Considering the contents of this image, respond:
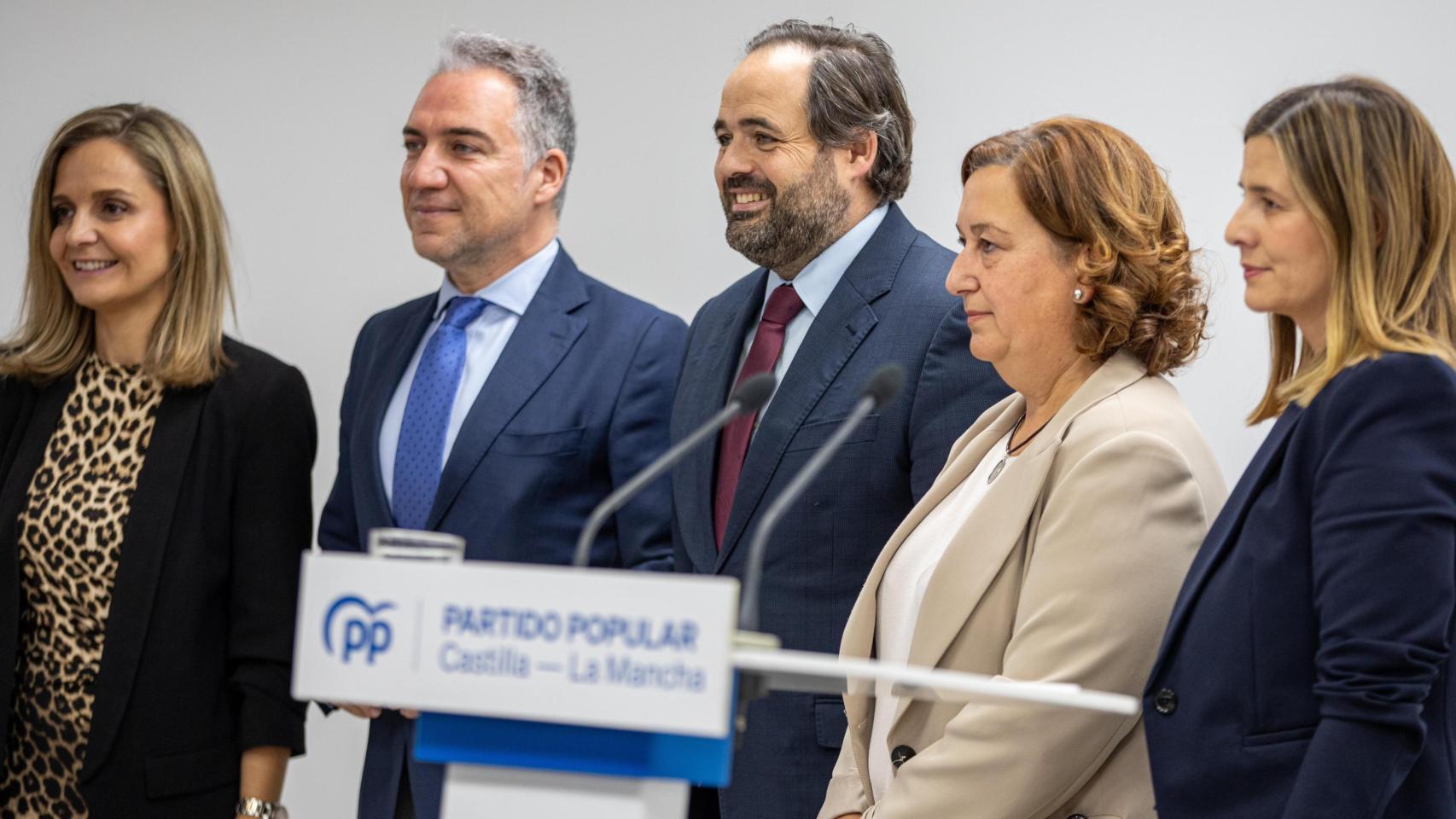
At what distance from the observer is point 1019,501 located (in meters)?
2.18

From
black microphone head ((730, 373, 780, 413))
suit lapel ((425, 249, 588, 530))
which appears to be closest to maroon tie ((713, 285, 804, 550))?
suit lapel ((425, 249, 588, 530))

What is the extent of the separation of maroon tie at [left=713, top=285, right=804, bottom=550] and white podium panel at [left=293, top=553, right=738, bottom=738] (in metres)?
1.29

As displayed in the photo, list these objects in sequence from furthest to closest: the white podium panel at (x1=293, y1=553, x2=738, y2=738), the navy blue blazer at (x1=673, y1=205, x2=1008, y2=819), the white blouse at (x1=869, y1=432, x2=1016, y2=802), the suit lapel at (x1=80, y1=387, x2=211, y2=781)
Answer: the suit lapel at (x1=80, y1=387, x2=211, y2=781)
the navy blue blazer at (x1=673, y1=205, x2=1008, y2=819)
the white blouse at (x1=869, y1=432, x2=1016, y2=802)
the white podium panel at (x1=293, y1=553, x2=738, y2=738)

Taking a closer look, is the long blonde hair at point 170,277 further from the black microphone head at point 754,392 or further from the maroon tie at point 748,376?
the black microphone head at point 754,392

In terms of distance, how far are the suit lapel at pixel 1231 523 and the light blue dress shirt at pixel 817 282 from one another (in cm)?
103

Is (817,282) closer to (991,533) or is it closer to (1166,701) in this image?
(991,533)

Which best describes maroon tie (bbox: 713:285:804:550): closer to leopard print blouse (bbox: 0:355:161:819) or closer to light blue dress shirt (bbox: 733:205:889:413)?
light blue dress shirt (bbox: 733:205:889:413)

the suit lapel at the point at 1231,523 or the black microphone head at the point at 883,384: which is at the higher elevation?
the black microphone head at the point at 883,384

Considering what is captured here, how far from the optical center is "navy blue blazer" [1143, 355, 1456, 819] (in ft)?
5.61

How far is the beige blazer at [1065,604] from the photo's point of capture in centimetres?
206

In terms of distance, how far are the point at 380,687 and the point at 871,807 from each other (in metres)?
1.04

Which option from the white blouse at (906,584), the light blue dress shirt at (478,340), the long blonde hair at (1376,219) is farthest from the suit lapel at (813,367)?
the long blonde hair at (1376,219)

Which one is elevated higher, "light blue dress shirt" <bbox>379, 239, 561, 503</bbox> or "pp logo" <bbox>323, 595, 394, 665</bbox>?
"light blue dress shirt" <bbox>379, 239, 561, 503</bbox>

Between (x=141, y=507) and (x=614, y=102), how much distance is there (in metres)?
1.80
